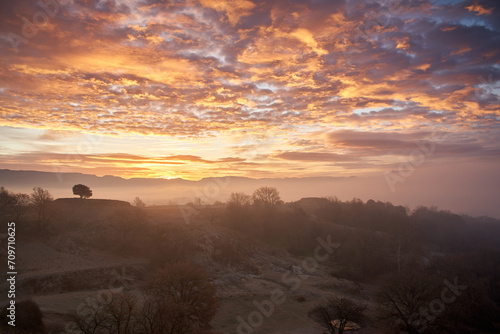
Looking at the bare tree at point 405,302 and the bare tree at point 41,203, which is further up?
the bare tree at point 41,203

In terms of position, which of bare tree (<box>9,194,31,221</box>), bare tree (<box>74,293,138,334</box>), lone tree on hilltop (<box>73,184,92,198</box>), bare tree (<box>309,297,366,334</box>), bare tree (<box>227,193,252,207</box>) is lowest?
bare tree (<box>309,297,366,334</box>)

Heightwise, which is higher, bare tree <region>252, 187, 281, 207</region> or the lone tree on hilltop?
the lone tree on hilltop

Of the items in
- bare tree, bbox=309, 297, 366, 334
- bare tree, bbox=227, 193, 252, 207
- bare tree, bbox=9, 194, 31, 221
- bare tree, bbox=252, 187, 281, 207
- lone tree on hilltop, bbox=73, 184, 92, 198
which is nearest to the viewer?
bare tree, bbox=309, 297, 366, 334

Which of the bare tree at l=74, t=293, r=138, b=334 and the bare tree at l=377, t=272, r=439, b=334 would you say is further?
the bare tree at l=377, t=272, r=439, b=334

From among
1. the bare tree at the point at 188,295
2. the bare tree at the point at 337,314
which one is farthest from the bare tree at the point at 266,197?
the bare tree at the point at 188,295

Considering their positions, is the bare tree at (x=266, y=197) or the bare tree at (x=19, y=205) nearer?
the bare tree at (x=19, y=205)

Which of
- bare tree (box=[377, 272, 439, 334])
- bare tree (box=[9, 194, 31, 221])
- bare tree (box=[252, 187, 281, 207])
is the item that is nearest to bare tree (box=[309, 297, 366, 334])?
bare tree (box=[377, 272, 439, 334])

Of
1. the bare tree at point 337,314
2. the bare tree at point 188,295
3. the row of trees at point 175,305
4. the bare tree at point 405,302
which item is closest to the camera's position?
the row of trees at point 175,305

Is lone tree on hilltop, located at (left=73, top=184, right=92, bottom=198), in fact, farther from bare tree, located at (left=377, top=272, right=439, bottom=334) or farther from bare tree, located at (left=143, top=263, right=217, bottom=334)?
bare tree, located at (left=377, top=272, right=439, bottom=334)

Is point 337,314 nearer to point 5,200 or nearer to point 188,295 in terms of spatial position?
point 188,295

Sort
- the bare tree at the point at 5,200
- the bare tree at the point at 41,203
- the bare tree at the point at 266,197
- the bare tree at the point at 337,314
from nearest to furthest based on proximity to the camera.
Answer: the bare tree at the point at 337,314 → the bare tree at the point at 41,203 → the bare tree at the point at 5,200 → the bare tree at the point at 266,197

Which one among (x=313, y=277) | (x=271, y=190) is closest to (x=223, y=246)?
(x=313, y=277)

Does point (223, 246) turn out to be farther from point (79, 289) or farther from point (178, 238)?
A: point (79, 289)

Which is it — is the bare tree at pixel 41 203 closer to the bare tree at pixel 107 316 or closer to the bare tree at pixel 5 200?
the bare tree at pixel 5 200
